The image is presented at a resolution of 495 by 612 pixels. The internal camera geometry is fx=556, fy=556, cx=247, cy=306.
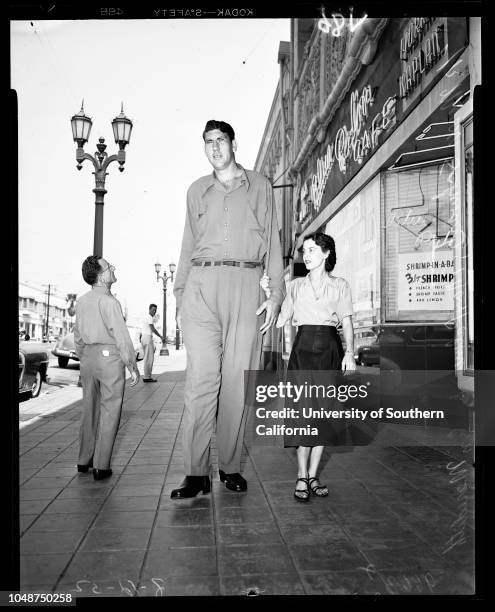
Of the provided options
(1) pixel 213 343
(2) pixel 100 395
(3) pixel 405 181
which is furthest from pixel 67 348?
(3) pixel 405 181

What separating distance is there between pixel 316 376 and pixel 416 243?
1.45m

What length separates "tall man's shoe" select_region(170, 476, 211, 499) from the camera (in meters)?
3.09

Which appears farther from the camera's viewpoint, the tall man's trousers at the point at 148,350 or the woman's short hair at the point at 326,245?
the tall man's trousers at the point at 148,350

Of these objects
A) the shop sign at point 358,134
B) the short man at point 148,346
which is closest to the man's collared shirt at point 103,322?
the shop sign at point 358,134

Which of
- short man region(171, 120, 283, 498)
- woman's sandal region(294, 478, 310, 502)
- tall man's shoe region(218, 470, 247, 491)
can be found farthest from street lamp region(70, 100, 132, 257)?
woman's sandal region(294, 478, 310, 502)

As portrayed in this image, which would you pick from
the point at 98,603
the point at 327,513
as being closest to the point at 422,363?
the point at 327,513

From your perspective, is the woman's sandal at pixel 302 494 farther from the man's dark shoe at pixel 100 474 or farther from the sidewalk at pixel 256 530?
the man's dark shoe at pixel 100 474

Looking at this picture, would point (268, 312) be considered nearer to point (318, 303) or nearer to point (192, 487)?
point (318, 303)

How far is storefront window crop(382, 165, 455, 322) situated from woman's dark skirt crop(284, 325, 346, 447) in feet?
2.35

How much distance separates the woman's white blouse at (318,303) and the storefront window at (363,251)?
1296mm

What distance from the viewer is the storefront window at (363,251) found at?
4.99 meters

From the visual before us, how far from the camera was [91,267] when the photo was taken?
2840mm

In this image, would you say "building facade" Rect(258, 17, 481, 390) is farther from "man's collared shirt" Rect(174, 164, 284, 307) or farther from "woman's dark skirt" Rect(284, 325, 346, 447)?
"man's collared shirt" Rect(174, 164, 284, 307)

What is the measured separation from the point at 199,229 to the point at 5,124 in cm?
144
